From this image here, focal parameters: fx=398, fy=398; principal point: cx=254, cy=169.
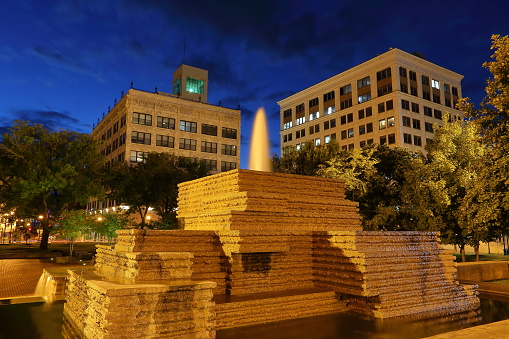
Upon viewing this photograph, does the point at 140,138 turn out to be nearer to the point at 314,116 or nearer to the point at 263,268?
the point at 314,116

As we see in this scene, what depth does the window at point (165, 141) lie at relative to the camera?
Result: 64.2 metres

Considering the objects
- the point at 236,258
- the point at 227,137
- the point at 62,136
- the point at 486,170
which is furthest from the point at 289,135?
the point at 236,258

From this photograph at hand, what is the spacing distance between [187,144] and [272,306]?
57.1m

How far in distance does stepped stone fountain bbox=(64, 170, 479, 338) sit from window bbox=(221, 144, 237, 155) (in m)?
54.7

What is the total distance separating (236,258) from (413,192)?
20.1m

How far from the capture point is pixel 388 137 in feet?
232

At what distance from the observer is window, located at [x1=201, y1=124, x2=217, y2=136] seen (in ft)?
227

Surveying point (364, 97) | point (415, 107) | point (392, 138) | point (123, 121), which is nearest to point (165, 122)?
point (123, 121)

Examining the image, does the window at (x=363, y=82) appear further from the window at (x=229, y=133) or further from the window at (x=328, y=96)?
the window at (x=229, y=133)

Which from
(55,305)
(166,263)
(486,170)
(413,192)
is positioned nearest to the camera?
(166,263)

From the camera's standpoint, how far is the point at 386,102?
2810 inches

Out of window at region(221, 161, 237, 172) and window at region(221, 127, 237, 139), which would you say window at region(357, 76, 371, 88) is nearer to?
window at region(221, 127, 237, 139)

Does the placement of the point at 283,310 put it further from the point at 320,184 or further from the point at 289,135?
the point at 289,135

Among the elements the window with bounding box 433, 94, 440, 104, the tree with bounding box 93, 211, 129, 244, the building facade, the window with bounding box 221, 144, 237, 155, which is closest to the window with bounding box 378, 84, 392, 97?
the building facade
